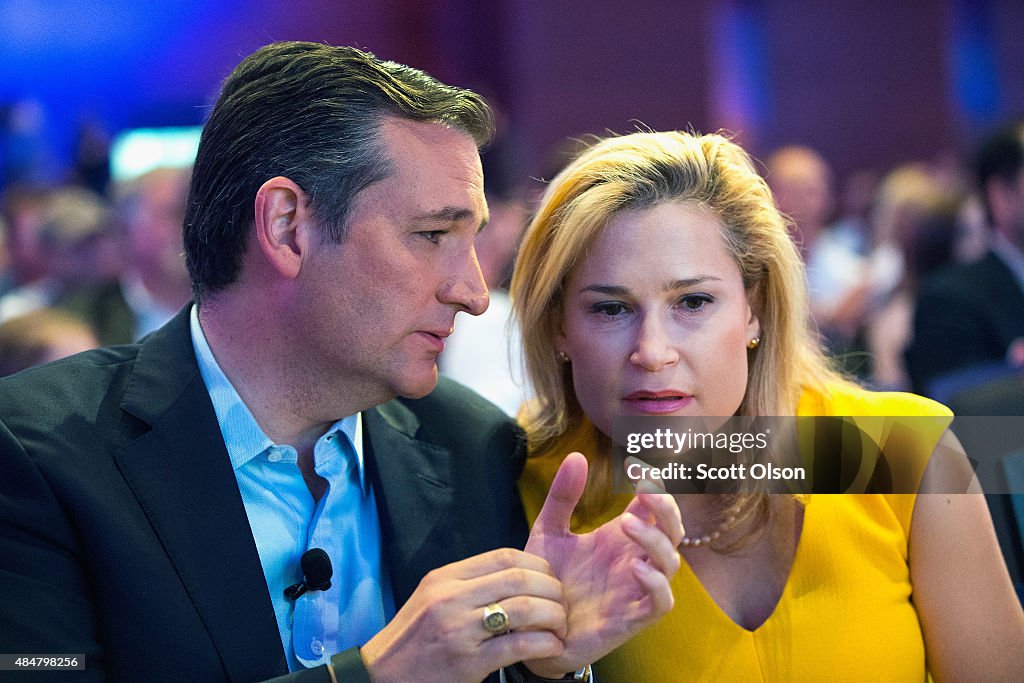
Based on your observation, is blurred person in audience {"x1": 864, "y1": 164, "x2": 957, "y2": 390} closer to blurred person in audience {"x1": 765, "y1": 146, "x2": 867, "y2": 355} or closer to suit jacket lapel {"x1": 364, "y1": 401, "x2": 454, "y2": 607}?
blurred person in audience {"x1": 765, "y1": 146, "x2": 867, "y2": 355}

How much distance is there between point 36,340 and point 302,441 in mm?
1209

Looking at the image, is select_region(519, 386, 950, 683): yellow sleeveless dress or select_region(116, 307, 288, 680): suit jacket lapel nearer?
select_region(116, 307, 288, 680): suit jacket lapel

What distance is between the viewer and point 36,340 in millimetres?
2689

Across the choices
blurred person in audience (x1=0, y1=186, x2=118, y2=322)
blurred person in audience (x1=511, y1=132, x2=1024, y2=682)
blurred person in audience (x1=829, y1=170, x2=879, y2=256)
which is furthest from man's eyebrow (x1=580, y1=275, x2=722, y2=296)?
blurred person in audience (x1=829, y1=170, x2=879, y2=256)

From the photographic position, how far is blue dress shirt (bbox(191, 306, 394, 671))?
5.49ft

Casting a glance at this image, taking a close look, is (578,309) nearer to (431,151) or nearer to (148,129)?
(431,151)

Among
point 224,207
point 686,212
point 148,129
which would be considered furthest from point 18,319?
point 148,129

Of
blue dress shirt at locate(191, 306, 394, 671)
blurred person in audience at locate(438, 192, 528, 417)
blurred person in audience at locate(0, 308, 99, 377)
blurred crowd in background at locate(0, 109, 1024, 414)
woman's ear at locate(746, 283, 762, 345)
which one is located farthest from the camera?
blurred person in audience at locate(438, 192, 528, 417)

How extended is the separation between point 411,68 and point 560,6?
230 inches

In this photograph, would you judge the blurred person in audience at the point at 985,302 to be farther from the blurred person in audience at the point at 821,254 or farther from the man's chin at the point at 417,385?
the man's chin at the point at 417,385
